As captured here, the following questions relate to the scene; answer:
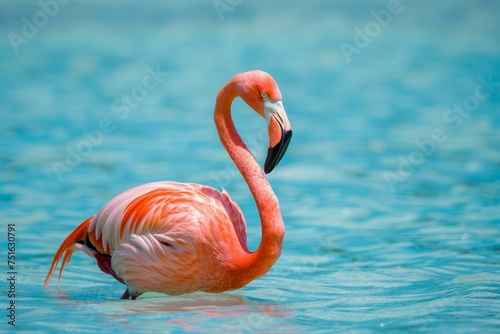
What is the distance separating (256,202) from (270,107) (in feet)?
1.75

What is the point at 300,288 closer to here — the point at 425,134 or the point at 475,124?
the point at 425,134

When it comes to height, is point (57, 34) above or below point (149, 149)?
above

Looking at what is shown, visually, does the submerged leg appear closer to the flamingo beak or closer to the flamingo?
the flamingo

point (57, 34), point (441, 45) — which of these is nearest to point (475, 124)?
point (441, 45)

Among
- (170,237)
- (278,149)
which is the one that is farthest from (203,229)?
(278,149)

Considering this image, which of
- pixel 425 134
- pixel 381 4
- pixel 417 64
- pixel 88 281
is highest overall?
pixel 381 4

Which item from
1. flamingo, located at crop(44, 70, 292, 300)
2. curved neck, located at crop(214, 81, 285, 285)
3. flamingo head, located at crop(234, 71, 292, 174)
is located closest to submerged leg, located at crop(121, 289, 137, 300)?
flamingo, located at crop(44, 70, 292, 300)

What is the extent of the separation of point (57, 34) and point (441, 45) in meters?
7.01

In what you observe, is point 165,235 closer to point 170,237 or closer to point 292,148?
point 170,237

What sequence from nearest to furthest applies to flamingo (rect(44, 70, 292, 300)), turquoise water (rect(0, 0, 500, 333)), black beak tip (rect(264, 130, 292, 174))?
1. black beak tip (rect(264, 130, 292, 174))
2. flamingo (rect(44, 70, 292, 300))
3. turquoise water (rect(0, 0, 500, 333))

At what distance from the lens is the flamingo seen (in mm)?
4750

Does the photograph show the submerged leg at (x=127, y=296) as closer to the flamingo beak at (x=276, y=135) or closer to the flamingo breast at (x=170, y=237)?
the flamingo breast at (x=170, y=237)

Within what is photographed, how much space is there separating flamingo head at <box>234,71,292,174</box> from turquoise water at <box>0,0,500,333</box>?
88cm

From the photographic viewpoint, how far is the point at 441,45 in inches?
605
